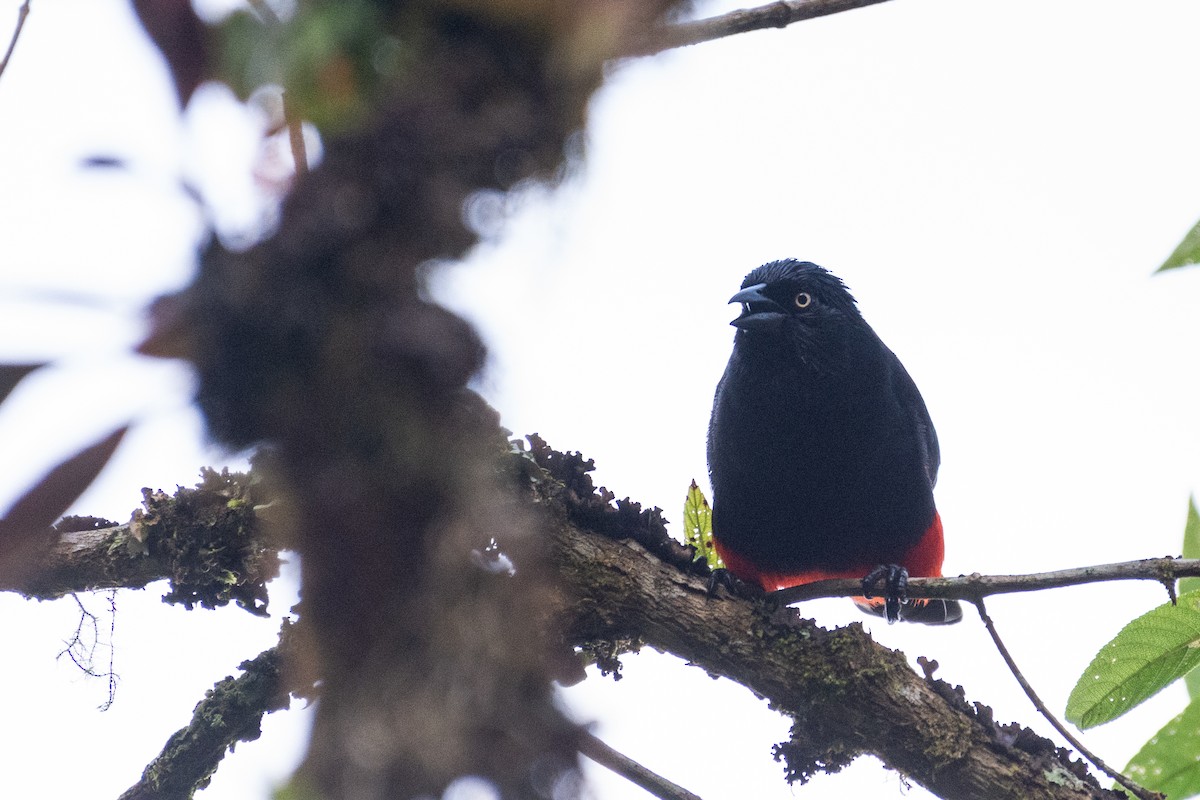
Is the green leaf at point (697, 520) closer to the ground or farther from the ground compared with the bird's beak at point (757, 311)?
closer to the ground

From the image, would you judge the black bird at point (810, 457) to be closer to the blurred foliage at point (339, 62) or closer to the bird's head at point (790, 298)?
the bird's head at point (790, 298)

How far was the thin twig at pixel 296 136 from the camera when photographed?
26.5 inches

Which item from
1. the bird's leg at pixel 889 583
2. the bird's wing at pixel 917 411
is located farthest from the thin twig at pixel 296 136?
the bird's wing at pixel 917 411

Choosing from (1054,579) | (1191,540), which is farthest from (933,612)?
(1054,579)

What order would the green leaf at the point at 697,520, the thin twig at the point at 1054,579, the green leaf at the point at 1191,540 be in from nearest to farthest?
the thin twig at the point at 1054,579 → the green leaf at the point at 1191,540 → the green leaf at the point at 697,520

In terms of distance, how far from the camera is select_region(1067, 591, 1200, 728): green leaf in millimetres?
2143

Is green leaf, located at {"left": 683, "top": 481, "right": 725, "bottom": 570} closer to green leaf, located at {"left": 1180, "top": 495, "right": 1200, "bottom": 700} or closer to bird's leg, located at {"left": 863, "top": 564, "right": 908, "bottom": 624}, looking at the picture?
bird's leg, located at {"left": 863, "top": 564, "right": 908, "bottom": 624}

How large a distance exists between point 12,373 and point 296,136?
0.29m

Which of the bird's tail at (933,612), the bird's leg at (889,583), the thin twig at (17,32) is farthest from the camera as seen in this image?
the bird's tail at (933,612)

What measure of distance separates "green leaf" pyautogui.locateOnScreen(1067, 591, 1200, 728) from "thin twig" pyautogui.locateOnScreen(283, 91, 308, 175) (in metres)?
2.10

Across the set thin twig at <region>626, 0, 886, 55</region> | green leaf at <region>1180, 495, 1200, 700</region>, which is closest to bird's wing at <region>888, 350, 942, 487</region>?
green leaf at <region>1180, 495, 1200, 700</region>

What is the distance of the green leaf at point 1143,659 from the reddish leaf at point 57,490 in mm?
2126

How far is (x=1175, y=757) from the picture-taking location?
1944 mm

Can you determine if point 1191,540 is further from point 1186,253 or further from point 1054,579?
point 1186,253
